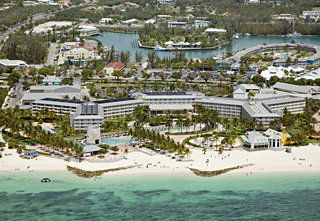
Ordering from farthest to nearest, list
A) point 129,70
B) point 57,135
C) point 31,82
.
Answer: point 129,70
point 31,82
point 57,135

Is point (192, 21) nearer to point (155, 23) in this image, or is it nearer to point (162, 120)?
point (155, 23)

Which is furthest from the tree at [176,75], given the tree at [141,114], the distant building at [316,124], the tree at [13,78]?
the distant building at [316,124]

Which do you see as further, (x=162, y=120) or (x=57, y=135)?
Answer: (x=162, y=120)

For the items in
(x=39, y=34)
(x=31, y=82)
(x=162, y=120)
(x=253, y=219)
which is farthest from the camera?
→ (x=39, y=34)

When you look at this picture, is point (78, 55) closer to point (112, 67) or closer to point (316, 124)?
point (112, 67)

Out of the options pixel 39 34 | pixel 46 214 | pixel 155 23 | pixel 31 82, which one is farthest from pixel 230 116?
pixel 155 23

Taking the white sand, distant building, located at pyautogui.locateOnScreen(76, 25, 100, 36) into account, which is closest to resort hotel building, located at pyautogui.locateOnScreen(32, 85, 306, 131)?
the white sand

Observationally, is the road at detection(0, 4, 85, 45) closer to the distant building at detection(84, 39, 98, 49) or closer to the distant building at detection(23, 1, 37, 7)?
the distant building at detection(23, 1, 37, 7)

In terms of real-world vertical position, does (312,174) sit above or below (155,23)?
below
